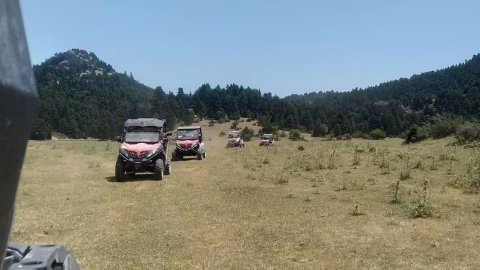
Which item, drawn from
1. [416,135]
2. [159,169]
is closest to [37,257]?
[159,169]

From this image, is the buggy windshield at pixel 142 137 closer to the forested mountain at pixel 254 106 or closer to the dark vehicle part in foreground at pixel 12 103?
the dark vehicle part in foreground at pixel 12 103

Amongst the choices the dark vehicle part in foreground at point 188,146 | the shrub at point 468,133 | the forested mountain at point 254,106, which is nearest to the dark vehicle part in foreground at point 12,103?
the dark vehicle part in foreground at point 188,146

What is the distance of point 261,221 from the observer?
9.99m

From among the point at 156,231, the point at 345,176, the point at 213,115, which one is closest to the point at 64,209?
the point at 156,231

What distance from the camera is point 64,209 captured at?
37.2ft

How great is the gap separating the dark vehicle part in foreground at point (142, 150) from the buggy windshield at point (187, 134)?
367 inches

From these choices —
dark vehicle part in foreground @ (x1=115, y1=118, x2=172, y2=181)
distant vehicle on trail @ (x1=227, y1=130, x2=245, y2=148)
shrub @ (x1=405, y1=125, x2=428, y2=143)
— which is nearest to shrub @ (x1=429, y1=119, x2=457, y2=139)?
shrub @ (x1=405, y1=125, x2=428, y2=143)

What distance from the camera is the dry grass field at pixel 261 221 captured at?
734cm

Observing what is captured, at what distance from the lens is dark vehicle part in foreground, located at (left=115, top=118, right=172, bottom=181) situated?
56.2 feet

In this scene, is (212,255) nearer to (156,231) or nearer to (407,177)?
(156,231)

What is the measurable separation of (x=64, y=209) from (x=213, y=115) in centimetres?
11719

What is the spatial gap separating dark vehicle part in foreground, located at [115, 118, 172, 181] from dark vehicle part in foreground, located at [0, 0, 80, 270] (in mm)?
16188

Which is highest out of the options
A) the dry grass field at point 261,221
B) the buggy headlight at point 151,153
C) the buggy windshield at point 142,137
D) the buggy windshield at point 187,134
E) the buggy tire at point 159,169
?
the buggy windshield at point 142,137

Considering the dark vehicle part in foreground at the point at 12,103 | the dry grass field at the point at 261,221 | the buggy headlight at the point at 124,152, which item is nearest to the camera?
the dark vehicle part in foreground at the point at 12,103
